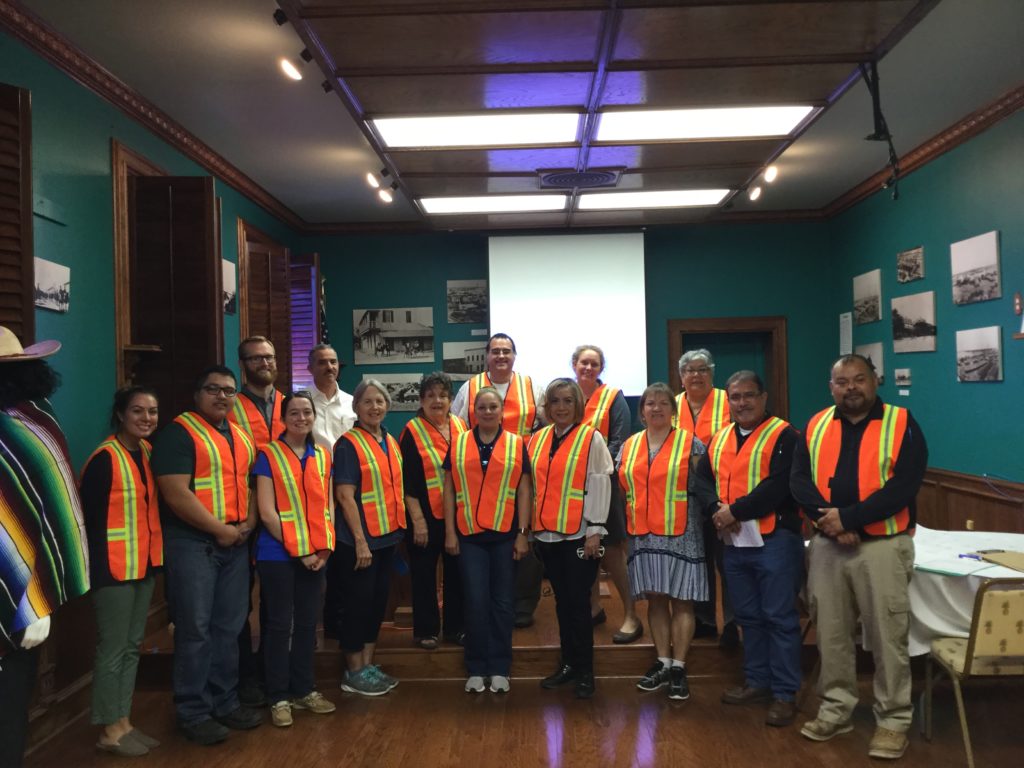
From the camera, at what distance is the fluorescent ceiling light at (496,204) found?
18.8 feet

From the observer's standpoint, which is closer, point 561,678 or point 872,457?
point 872,457

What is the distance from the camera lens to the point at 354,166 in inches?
241

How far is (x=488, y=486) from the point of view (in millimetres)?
3734

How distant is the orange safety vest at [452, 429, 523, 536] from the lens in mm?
3725

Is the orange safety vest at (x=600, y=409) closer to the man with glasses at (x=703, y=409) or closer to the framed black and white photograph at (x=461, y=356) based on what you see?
the man with glasses at (x=703, y=409)

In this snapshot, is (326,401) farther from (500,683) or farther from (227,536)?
(500,683)

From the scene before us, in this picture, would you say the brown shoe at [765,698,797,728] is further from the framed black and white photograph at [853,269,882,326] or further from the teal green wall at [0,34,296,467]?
the framed black and white photograph at [853,269,882,326]

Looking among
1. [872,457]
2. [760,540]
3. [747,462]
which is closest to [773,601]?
[760,540]

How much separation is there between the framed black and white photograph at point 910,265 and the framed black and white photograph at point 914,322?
140mm

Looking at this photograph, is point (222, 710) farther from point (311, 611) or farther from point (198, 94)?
point (198, 94)

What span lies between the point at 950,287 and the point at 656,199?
2.12 metres

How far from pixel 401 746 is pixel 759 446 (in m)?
1.96

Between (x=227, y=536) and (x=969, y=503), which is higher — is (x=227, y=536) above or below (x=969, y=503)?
above

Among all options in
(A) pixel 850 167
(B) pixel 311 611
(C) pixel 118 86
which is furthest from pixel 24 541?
(A) pixel 850 167
